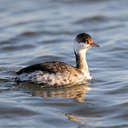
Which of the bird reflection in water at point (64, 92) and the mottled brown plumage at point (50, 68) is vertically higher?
the mottled brown plumage at point (50, 68)

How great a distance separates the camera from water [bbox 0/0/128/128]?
1035cm

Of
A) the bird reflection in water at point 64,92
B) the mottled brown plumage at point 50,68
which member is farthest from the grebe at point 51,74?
the bird reflection in water at point 64,92

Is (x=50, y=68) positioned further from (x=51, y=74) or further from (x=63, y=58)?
(x=63, y=58)

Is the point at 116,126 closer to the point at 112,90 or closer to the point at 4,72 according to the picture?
the point at 112,90

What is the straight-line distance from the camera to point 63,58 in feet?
51.4

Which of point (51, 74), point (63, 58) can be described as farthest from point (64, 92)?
point (63, 58)

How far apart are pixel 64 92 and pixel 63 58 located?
3.65 metres

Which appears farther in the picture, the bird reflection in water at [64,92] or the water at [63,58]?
the bird reflection in water at [64,92]

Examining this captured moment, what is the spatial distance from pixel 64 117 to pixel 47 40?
8.15 metres

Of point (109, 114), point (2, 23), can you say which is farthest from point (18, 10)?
point (109, 114)

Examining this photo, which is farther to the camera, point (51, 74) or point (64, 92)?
point (51, 74)

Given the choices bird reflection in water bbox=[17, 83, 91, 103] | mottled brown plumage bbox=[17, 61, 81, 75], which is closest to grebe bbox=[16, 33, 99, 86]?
mottled brown plumage bbox=[17, 61, 81, 75]

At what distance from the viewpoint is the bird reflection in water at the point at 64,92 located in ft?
38.5

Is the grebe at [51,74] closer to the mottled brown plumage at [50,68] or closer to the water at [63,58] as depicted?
the mottled brown plumage at [50,68]
